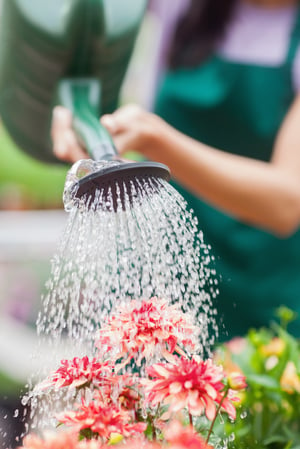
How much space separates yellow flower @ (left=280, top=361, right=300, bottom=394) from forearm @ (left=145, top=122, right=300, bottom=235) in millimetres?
434

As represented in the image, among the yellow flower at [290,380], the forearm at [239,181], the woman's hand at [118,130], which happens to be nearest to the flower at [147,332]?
the yellow flower at [290,380]

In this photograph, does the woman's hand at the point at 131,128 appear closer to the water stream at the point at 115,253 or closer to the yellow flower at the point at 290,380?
the water stream at the point at 115,253

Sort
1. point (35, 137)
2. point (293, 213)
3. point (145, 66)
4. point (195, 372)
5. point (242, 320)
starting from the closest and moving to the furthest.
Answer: point (195, 372) < point (35, 137) < point (293, 213) < point (242, 320) < point (145, 66)

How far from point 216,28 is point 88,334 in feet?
3.45

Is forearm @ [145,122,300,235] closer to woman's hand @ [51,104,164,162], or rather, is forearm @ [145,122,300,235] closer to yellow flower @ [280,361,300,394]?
woman's hand @ [51,104,164,162]

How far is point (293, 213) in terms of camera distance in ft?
3.59

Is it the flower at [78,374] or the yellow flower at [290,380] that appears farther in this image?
the yellow flower at [290,380]

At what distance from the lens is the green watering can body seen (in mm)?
768

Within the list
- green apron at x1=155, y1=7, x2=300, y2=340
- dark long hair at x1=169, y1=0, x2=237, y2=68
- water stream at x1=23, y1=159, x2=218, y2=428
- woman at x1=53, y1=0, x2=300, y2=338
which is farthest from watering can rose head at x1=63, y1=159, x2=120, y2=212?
dark long hair at x1=169, y1=0, x2=237, y2=68

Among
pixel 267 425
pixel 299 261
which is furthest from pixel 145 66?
pixel 267 425

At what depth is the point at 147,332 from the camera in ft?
1.42

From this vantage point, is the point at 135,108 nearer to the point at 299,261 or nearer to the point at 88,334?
the point at 88,334

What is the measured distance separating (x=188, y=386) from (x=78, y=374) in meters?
0.09

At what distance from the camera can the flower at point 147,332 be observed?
1.40ft
